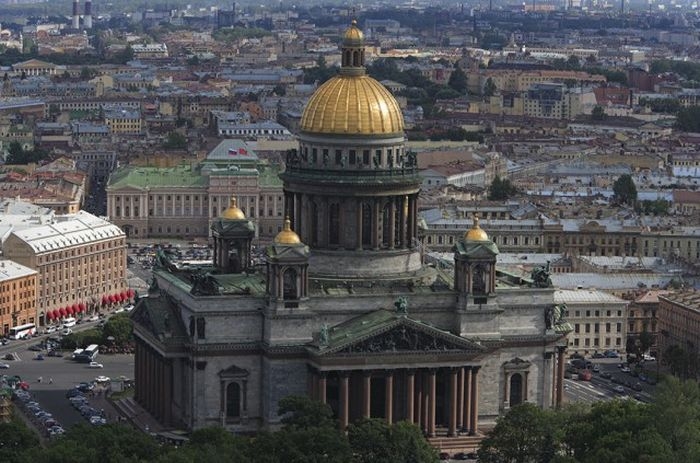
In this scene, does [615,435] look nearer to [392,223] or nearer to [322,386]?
[322,386]

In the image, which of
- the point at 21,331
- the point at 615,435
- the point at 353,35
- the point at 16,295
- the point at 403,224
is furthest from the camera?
the point at 16,295

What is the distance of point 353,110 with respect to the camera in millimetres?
102312

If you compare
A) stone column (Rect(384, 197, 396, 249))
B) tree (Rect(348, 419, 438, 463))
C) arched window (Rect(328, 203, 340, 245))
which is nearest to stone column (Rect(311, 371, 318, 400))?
arched window (Rect(328, 203, 340, 245))

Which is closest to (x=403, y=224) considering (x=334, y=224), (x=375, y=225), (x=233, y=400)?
(x=375, y=225)

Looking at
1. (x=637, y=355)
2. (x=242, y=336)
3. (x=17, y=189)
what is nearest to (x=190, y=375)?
(x=242, y=336)

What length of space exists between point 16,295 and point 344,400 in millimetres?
40740

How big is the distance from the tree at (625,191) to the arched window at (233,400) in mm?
89927

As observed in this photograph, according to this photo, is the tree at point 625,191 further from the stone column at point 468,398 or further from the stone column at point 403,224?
the stone column at point 468,398

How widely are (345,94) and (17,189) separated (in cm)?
8245

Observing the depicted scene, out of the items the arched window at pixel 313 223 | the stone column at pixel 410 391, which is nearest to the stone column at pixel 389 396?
the stone column at pixel 410 391

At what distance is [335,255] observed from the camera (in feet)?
336

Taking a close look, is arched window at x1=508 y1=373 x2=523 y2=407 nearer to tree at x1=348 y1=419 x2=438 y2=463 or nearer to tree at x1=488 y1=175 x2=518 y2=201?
tree at x1=348 y1=419 x2=438 y2=463

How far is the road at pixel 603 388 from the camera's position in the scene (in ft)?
367

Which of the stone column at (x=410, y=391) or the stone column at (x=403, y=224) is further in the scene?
the stone column at (x=403, y=224)
